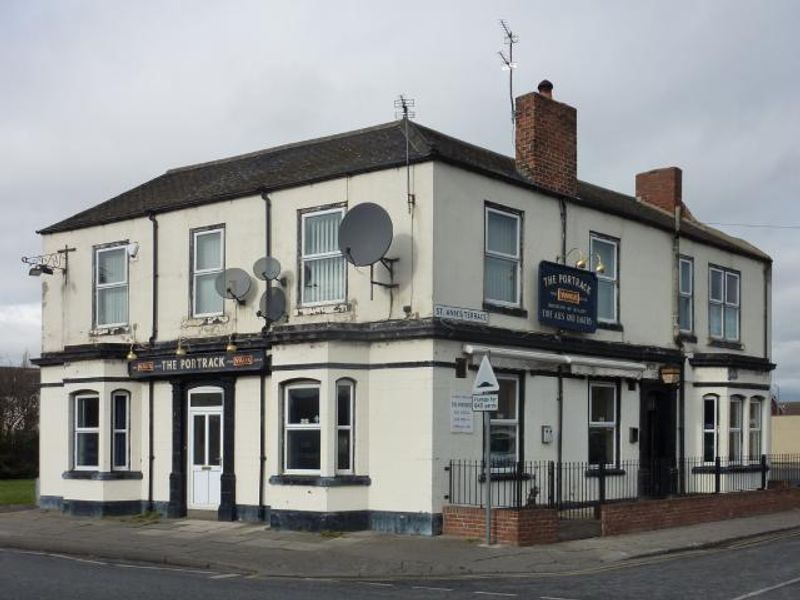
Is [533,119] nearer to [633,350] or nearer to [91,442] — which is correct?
[633,350]

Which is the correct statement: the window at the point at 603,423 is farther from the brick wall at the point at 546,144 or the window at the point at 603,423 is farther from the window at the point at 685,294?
the brick wall at the point at 546,144

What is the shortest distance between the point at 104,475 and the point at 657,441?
39.6 feet

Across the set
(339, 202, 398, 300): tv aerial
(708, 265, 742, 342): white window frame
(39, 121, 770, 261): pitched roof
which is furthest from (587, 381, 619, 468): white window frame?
(339, 202, 398, 300): tv aerial

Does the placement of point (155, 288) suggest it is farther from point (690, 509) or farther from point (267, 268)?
point (690, 509)

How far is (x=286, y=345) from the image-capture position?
64.0 feet

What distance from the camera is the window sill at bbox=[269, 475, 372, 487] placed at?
736 inches

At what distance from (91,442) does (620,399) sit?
36.6ft

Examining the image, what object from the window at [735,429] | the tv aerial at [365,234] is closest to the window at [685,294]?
the window at [735,429]

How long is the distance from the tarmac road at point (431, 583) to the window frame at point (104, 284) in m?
8.03

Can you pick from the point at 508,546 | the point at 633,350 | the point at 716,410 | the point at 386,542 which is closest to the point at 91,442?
the point at 386,542

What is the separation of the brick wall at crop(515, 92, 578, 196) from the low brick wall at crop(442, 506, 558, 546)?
694 centimetres

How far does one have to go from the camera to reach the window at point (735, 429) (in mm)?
25234

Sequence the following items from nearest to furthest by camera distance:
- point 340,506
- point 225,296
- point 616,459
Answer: point 340,506
point 225,296
point 616,459

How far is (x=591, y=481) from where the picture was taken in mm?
21891
